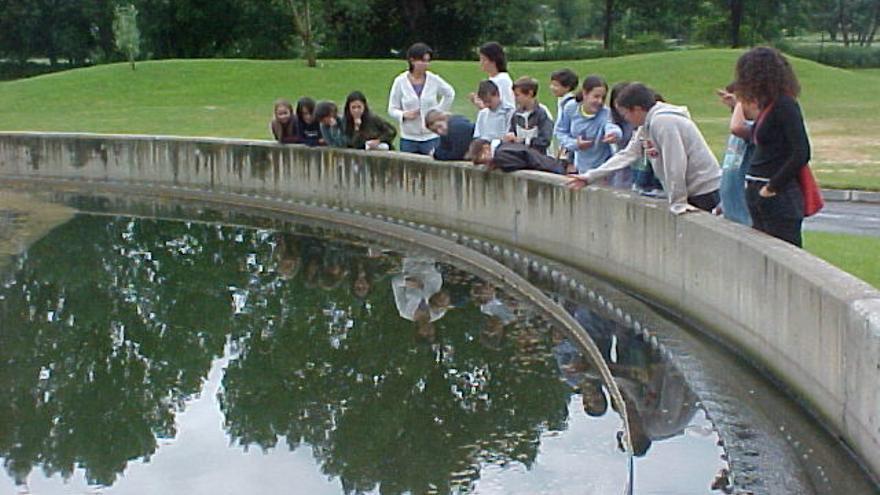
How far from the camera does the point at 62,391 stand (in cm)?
1155

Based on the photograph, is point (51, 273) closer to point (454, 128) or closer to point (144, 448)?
point (454, 128)

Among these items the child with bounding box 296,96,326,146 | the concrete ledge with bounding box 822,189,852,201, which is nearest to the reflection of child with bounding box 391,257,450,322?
the child with bounding box 296,96,326,146

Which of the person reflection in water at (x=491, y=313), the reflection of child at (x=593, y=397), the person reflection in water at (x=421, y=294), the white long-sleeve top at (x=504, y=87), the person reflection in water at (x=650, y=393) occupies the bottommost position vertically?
the person reflection in water at (x=421, y=294)

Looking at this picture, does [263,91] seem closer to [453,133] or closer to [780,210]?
[453,133]

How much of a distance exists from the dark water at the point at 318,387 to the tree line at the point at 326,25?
126ft

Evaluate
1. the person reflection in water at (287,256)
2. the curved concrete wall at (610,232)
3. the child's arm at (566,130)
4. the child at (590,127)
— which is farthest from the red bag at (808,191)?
the person reflection in water at (287,256)

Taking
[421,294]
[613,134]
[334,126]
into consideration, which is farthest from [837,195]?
[421,294]

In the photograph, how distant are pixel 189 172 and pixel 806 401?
1584cm

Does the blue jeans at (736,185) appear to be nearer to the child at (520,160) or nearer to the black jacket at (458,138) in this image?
the child at (520,160)

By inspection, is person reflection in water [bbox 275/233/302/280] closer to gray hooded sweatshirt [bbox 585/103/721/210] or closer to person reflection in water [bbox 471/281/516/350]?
person reflection in water [bbox 471/281/516/350]

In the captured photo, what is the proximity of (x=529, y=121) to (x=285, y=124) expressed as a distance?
6501mm

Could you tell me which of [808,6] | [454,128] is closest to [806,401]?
[454,128]

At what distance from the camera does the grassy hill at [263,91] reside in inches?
1315

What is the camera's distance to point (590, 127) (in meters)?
14.3
